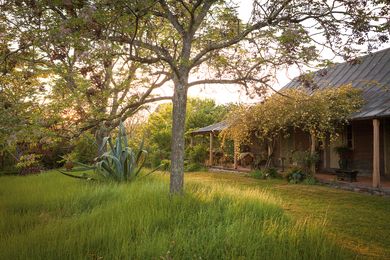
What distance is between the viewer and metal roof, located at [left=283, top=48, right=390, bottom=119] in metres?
11.1

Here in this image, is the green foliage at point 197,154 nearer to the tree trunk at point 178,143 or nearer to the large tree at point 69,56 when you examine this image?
the large tree at point 69,56

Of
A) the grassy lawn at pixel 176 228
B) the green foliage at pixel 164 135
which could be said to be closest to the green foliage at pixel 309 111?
the grassy lawn at pixel 176 228

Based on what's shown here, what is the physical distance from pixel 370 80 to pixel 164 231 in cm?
1288

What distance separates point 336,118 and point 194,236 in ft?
30.5

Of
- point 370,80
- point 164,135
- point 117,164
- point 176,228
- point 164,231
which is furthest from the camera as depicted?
point 164,135

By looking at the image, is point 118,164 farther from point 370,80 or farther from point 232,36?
point 370,80

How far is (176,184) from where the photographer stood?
6422 millimetres

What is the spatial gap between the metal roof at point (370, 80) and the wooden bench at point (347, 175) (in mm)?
2321

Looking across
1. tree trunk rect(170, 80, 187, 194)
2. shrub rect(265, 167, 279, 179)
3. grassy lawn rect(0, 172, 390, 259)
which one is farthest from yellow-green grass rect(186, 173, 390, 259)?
shrub rect(265, 167, 279, 179)

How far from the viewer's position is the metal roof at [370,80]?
36.3 feet

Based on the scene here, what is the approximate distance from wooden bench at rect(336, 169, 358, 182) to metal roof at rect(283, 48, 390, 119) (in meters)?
2.32

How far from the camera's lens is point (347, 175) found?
12461 mm

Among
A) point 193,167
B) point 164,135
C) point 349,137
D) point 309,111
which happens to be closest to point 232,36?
point 309,111

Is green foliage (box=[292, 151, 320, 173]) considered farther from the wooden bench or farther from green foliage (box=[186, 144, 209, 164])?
green foliage (box=[186, 144, 209, 164])
